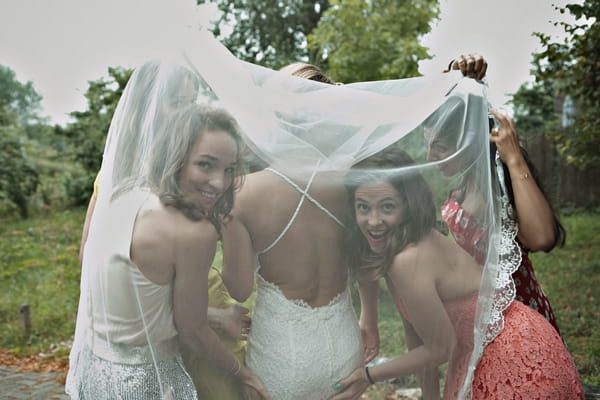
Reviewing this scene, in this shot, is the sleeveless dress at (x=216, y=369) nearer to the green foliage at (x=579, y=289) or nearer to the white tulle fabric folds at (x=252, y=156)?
the white tulle fabric folds at (x=252, y=156)

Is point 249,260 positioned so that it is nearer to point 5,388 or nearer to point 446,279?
point 446,279

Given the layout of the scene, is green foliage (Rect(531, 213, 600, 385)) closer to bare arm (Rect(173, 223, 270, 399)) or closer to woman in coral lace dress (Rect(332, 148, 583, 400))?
woman in coral lace dress (Rect(332, 148, 583, 400))

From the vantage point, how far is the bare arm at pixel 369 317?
2.04 m

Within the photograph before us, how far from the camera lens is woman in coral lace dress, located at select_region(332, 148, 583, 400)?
1.93 metres

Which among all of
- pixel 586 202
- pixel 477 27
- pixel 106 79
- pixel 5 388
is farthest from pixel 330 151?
pixel 586 202

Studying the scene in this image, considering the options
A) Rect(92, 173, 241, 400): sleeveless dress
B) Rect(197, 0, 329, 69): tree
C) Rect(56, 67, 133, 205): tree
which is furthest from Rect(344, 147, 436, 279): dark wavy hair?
Rect(197, 0, 329, 69): tree

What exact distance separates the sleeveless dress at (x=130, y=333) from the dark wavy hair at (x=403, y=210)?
614mm

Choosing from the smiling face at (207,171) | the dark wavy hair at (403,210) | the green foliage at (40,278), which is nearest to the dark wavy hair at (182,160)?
the smiling face at (207,171)

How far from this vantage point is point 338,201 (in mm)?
2008

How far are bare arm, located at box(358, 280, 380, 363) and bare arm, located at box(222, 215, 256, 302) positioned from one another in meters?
0.38

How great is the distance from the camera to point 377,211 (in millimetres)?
1995

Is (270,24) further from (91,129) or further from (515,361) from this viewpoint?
(515,361)

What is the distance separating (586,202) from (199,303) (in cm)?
999

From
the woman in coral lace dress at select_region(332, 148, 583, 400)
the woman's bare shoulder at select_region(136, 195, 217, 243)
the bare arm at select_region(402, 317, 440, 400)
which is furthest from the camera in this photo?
the bare arm at select_region(402, 317, 440, 400)
